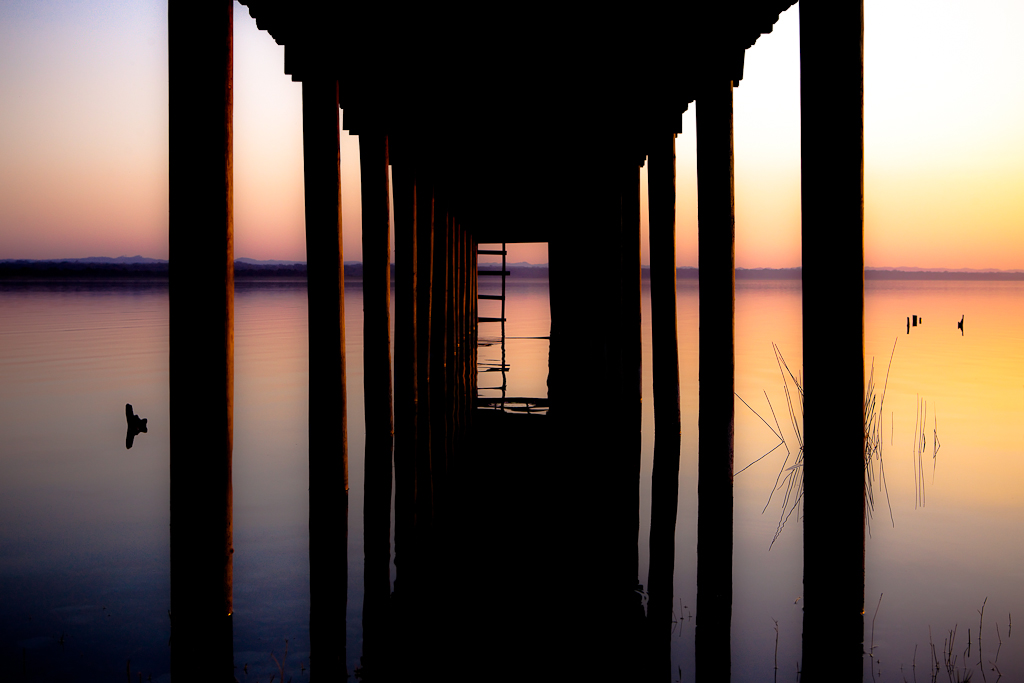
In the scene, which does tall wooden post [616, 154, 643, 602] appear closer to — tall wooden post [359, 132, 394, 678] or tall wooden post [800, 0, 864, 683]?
tall wooden post [359, 132, 394, 678]

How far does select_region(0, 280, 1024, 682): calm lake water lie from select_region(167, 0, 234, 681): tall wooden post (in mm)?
498

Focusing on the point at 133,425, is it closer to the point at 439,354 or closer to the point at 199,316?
the point at 439,354

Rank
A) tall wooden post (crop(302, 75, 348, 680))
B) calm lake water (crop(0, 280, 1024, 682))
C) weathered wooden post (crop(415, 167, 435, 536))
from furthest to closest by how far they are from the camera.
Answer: weathered wooden post (crop(415, 167, 435, 536)) < tall wooden post (crop(302, 75, 348, 680)) < calm lake water (crop(0, 280, 1024, 682))

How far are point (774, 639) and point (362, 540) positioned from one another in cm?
273

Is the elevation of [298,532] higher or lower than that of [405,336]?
lower

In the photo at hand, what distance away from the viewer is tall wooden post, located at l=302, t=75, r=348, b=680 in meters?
4.94

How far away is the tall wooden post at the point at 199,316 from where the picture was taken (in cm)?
283

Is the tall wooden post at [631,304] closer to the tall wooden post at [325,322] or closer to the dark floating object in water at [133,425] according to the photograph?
the tall wooden post at [325,322]

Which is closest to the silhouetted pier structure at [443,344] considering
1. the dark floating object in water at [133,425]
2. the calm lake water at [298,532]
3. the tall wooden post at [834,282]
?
the tall wooden post at [834,282]

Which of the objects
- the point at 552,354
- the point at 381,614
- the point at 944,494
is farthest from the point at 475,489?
the point at 552,354

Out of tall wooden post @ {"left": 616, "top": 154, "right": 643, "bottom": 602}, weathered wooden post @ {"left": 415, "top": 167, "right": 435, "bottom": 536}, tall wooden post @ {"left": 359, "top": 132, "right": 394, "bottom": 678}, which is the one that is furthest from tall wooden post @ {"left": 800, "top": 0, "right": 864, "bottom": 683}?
tall wooden post @ {"left": 616, "top": 154, "right": 643, "bottom": 602}

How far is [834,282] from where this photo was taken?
284cm

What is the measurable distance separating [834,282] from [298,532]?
414cm

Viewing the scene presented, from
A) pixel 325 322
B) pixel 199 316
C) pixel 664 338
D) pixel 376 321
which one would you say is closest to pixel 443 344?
pixel 664 338
